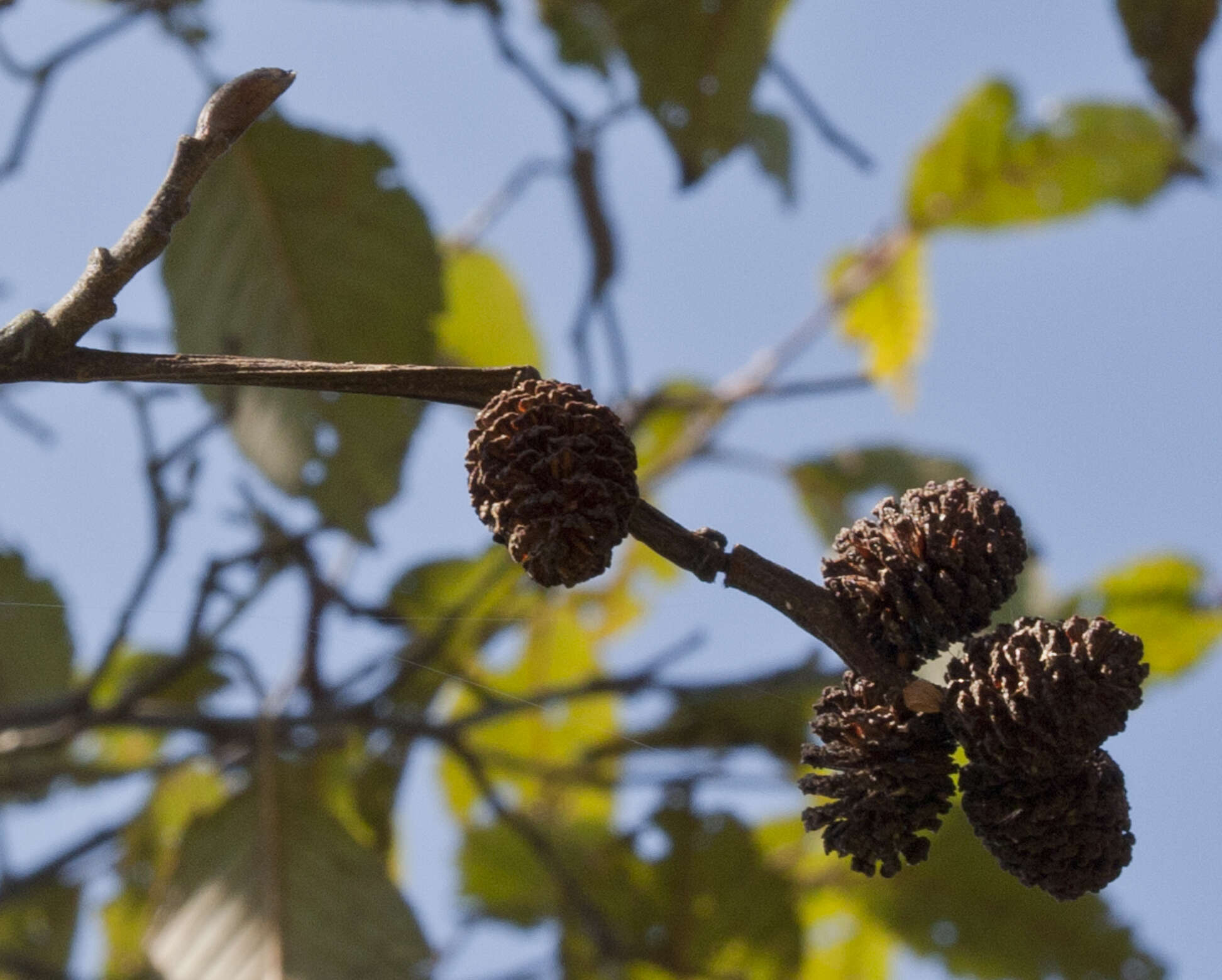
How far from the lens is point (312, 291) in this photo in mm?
1558

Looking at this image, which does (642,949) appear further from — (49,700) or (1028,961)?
(49,700)

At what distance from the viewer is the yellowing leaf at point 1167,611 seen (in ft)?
7.08

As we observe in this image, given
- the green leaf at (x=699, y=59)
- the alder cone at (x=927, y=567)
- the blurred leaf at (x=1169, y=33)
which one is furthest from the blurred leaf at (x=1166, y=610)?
the alder cone at (x=927, y=567)

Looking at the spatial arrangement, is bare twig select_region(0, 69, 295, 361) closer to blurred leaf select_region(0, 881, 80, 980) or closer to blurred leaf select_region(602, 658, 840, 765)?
blurred leaf select_region(602, 658, 840, 765)

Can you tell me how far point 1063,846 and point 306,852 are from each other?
4.40 ft

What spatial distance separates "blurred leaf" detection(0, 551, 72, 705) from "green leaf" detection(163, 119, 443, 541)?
29 centimetres

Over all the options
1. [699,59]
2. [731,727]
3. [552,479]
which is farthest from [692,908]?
[552,479]

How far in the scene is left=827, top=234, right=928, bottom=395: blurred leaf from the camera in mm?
2967

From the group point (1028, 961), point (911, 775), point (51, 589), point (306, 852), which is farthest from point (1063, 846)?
point (1028, 961)

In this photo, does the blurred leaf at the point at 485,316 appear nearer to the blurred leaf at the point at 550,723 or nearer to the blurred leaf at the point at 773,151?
the blurred leaf at the point at 550,723

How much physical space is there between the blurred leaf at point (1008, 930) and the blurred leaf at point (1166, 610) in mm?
449

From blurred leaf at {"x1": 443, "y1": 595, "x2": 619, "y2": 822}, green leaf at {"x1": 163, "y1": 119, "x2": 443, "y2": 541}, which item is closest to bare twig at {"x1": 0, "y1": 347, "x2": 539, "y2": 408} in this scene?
green leaf at {"x1": 163, "y1": 119, "x2": 443, "y2": 541}

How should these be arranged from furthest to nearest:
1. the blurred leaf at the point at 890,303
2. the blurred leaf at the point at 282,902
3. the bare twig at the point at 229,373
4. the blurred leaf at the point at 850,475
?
the blurred leaf at the point at 890,303 < the blurred leaf at the point at 850,475 < the blurred leaf at the point at 282,902 < the bare twig at the point at 229,373

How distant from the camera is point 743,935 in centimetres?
218
